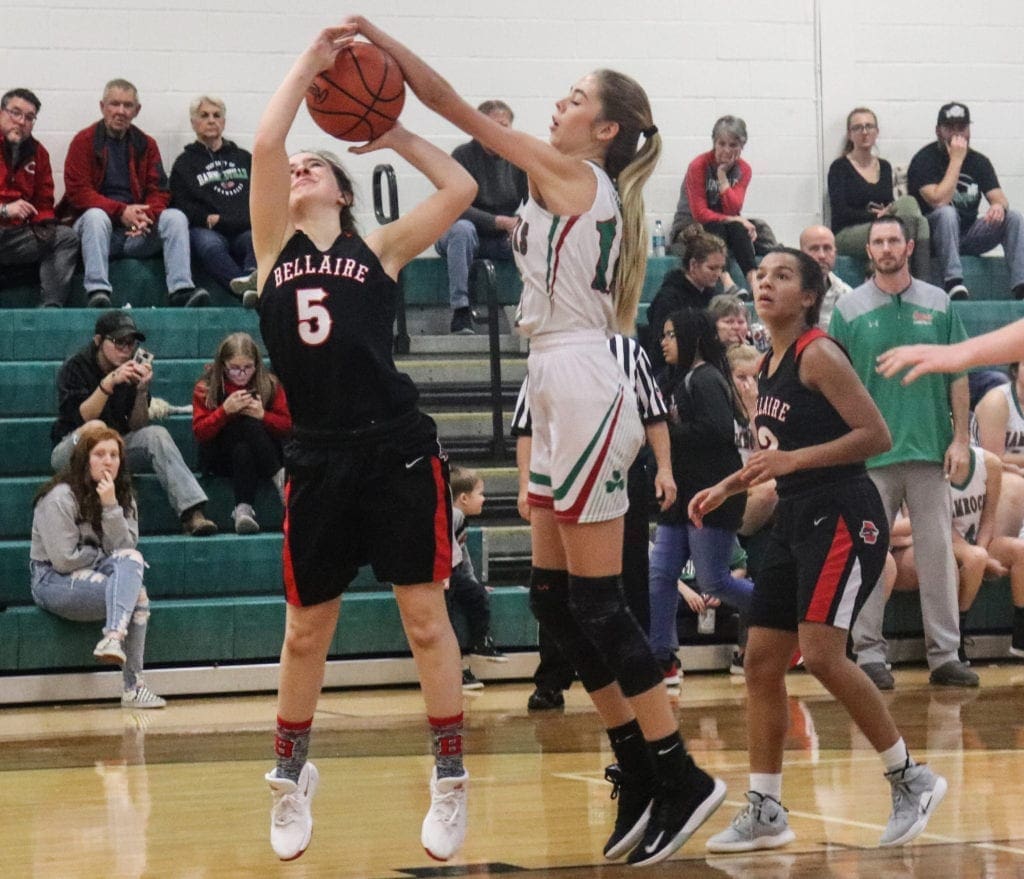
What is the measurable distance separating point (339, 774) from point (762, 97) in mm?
7927

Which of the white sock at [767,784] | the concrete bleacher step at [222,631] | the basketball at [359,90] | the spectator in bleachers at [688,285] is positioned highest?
the basketball at [359,90]

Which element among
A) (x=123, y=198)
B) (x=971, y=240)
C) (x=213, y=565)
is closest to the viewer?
(x=213, y=565)

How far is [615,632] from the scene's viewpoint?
13.8 ft

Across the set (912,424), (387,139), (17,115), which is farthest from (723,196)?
(387,139)

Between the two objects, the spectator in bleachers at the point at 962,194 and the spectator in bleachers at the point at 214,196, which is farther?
the spectator in bleachers at the point at 962,194

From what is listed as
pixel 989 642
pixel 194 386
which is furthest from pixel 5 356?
pixel 989 642

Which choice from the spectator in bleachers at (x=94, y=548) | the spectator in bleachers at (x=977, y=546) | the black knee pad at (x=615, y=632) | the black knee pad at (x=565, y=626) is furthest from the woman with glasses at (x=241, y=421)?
the black knee pad at (x=615, y=632)

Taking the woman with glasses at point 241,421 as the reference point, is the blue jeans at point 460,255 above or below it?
above

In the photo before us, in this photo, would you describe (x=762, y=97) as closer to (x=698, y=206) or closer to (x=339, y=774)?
(x=698, y=206)

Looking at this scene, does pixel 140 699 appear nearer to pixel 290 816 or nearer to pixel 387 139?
pixel 290 816

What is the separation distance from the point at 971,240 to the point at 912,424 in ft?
14.7

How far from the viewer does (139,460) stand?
859cm

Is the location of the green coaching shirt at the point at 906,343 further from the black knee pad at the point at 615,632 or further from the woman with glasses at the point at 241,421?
the black knee pad at the point at 615,632

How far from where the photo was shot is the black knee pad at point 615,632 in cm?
419
